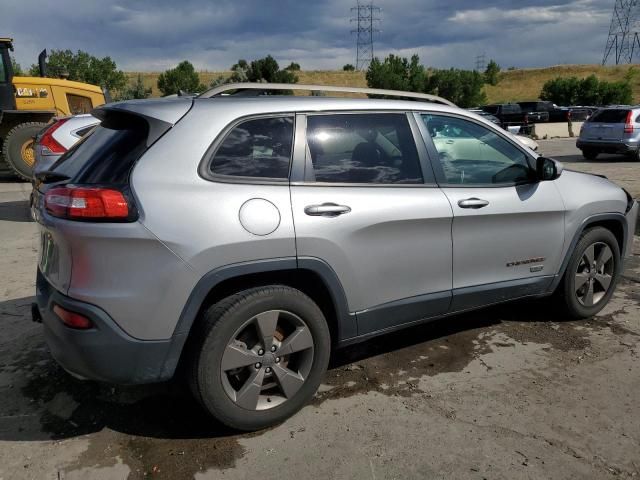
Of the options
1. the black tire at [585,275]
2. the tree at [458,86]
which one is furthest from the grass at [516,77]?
the black tire at [585,275]

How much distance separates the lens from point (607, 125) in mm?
17453

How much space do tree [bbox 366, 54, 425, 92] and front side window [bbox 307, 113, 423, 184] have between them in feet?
171

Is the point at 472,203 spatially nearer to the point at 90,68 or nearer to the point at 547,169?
the point at 547,169

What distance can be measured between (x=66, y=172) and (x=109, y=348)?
3.26ft

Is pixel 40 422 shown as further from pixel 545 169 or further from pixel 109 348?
pixel 545 169

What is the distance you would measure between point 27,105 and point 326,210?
44.9 ft

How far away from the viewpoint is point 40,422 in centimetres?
311

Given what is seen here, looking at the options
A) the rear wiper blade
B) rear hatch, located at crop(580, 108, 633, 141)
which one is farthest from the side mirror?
rear hatch, located at crop(580, 108, 633, 141)

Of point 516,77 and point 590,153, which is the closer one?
point 590,153

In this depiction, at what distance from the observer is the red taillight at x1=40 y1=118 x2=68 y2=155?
7535mm

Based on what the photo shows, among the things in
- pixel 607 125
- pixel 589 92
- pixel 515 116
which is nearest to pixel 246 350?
pixel 607 125

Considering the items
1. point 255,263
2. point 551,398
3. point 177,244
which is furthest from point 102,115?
point 551,398

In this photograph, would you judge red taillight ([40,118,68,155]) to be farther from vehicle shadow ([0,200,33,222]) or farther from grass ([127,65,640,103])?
grass ([127,65,640,103])

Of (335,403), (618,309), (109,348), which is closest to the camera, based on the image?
(109,348)
